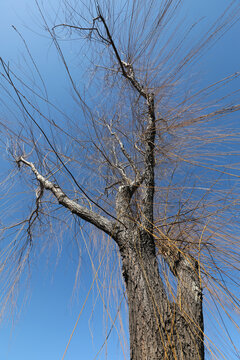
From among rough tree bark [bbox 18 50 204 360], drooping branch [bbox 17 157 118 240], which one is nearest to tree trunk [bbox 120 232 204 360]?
rough tree bark [bbox 18 50 204 360]

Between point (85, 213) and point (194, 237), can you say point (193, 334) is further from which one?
point (85, 213)

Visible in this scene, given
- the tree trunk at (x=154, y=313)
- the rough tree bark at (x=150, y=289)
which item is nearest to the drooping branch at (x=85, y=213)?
the rough tree bark at (x=150, y=289)

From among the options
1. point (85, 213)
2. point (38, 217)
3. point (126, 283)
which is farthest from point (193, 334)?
point (38, 217)

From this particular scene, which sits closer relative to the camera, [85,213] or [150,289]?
[150,289]

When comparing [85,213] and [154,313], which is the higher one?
[85,213]

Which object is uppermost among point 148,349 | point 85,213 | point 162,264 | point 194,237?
point 194,237

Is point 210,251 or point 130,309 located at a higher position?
point 210,251

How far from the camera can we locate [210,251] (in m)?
1.24

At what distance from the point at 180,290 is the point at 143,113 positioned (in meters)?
1.19

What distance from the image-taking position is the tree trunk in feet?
2.75

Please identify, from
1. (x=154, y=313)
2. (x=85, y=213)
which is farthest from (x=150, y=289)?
(x=85, y=213)

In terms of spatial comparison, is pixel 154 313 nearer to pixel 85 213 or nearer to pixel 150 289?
pixel 150 289

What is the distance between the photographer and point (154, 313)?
2.99ft

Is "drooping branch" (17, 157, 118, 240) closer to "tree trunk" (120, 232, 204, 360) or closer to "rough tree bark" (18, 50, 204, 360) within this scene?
"rough tree bark" (18, 50, 204, 360)
